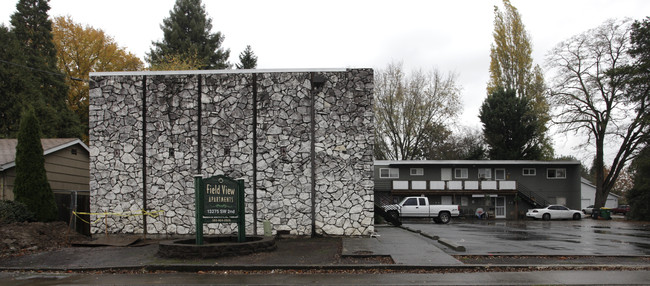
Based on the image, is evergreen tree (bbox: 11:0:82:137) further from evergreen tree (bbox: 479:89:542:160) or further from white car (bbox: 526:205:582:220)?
evergreen tree (bbox: 479:89:542:160)

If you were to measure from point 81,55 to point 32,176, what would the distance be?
2543 cm

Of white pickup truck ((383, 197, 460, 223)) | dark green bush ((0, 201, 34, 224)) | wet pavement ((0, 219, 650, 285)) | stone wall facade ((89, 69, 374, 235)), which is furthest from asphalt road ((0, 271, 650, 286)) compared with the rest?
white pickup truck ((383, 197, 460, 223))

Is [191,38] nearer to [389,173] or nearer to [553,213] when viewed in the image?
[389,173]

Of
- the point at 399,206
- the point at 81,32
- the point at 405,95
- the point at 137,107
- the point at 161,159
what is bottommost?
the point at 399,206

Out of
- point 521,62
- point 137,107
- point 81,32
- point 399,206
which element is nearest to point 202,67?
point 81,32

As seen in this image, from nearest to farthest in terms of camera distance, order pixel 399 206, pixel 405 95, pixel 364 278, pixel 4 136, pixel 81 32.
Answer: pixel 364 278, pixel 4 136, pixel 399 206, pixel 81 32, pixel 405 95

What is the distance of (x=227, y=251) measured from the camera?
11.9 metres

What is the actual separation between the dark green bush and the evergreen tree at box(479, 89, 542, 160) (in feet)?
143

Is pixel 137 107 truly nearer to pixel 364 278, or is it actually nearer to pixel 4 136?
pixel 364 278

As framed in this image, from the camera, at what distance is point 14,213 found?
14.9m

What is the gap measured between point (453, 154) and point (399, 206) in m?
26.8

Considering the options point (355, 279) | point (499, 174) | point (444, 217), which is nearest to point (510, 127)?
point (499, 174)

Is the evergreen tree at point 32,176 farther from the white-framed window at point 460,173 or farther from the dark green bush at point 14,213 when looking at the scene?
the white-framed window at point 460,173

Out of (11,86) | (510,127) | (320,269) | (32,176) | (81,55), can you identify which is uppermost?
(81,55)
